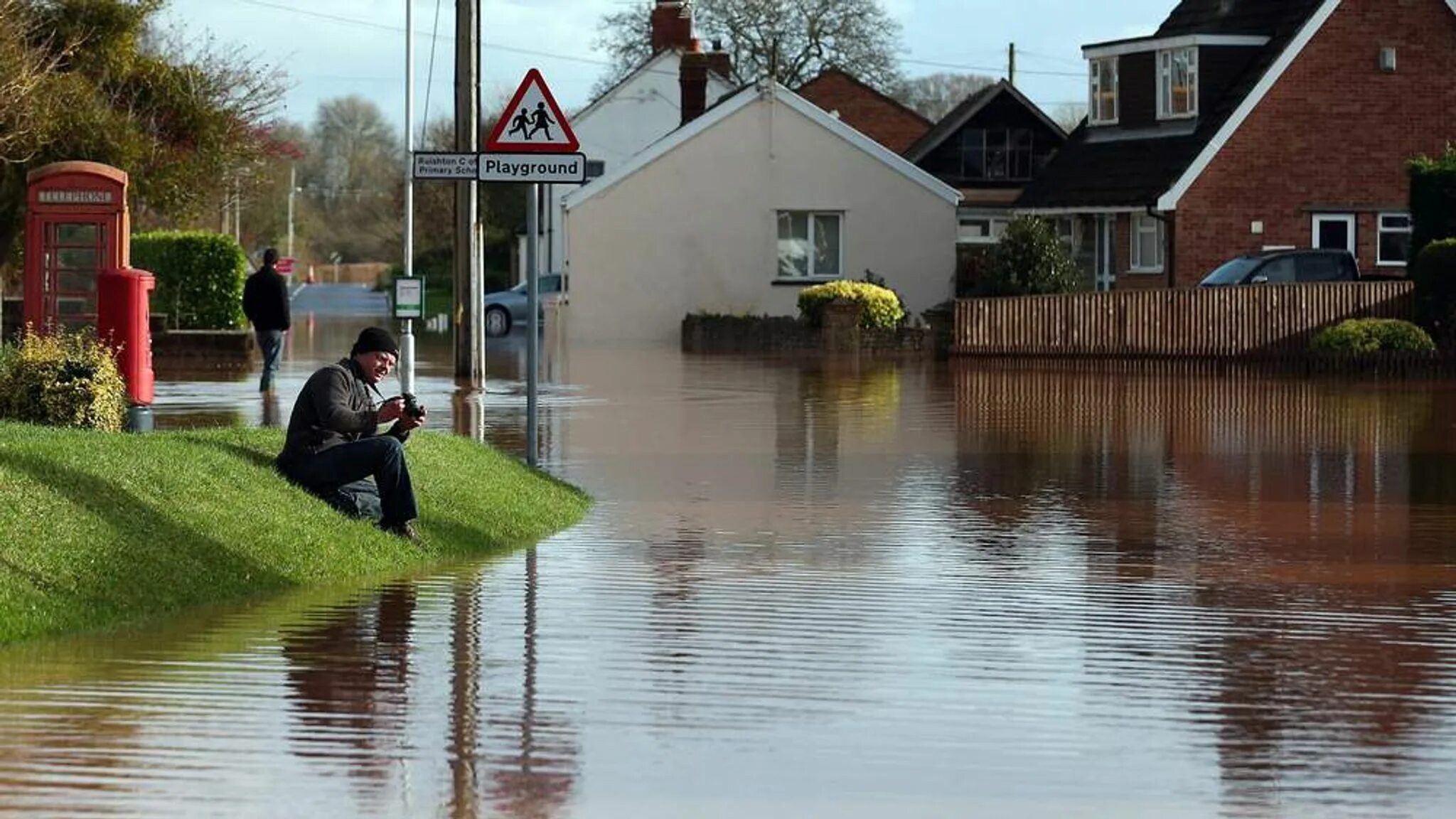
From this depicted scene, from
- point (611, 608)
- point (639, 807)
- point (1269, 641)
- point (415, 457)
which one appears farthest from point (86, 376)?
point (639, 807)

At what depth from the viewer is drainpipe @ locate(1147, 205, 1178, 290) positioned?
49.3 metres

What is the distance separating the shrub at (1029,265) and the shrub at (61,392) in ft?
107

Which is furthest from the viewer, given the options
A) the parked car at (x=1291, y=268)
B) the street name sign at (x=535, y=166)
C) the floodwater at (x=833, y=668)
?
the parked car at (x=1291, y=268)

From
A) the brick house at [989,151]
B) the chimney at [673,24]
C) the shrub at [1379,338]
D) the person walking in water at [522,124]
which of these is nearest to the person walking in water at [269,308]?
the person walking in water at [522,124]

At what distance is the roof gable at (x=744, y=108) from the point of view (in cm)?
5491

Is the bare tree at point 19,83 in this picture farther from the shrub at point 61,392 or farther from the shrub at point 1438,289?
the shrub at point 1438,289

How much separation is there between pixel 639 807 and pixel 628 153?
7183cm

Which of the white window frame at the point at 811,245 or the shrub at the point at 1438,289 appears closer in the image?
the shrub at the point at 1438,289

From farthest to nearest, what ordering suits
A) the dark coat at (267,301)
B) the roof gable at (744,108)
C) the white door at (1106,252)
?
the roof gable at (744,108) → the white door at (1106,252) → the dark coat at (267,301)

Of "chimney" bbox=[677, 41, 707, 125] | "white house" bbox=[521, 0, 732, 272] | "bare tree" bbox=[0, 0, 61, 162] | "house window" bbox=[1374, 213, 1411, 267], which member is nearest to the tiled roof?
"house window" bbox=[1374, 213, 1411, 267]

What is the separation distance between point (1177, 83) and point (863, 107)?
2591 cm

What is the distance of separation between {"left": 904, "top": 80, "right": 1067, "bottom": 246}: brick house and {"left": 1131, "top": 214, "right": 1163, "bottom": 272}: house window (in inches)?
539

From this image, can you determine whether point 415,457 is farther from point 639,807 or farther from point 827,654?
point 639,807

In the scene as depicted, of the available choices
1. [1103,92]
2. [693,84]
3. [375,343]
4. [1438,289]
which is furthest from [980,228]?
[375,343]
